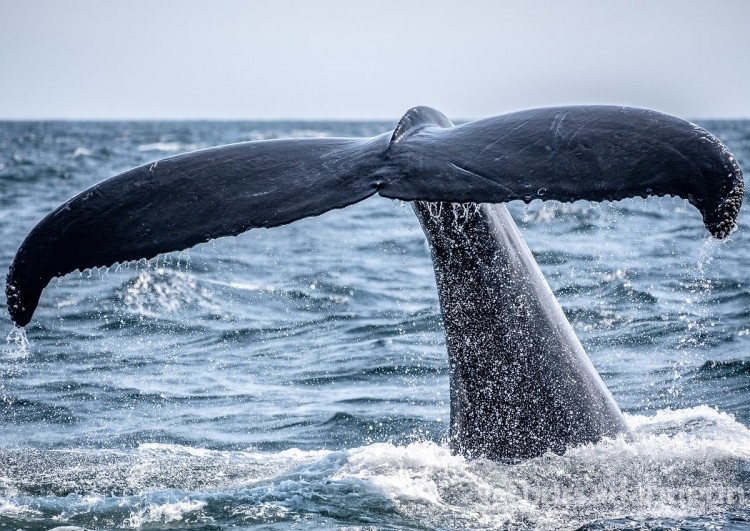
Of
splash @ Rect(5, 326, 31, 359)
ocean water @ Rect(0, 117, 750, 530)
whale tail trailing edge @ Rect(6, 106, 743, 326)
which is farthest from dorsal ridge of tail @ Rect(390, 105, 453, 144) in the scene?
splash @ Rect(5, 326, 31, 359)

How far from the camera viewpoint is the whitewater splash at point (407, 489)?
15.1ft

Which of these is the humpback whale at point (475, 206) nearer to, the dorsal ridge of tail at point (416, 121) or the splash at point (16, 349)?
the dorsal ridge of tail at point (416, 121)

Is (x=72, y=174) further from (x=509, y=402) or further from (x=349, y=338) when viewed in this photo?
(x=509, y=402)

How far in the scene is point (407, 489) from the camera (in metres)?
5.00

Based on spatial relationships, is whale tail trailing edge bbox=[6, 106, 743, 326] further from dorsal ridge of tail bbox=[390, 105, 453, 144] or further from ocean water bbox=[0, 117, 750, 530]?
ocean water bbox=[0, 117, 750, 530]

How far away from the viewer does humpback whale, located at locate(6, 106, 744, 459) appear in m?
3.51

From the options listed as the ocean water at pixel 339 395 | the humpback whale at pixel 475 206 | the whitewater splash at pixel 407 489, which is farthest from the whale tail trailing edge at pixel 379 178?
the whitewater splash at pixel 407 489

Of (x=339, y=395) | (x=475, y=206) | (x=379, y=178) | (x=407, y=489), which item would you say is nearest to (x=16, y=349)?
(x=339, y=395)

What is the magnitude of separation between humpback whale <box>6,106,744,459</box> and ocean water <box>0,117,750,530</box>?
0.20 m

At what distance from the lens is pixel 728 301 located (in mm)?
10531

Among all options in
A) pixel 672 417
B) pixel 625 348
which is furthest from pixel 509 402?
pixel 625 348

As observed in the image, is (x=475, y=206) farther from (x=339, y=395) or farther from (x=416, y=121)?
(x=339, y=395)

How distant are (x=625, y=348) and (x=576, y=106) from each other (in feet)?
17.2

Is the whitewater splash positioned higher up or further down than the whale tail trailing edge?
further down
